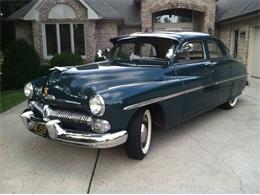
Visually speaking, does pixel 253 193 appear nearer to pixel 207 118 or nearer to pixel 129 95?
pixel 129 95

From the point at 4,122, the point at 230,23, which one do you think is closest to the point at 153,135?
the point at 4,122

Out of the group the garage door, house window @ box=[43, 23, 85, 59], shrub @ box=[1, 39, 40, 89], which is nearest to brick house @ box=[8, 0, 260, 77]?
house window @ box=[43, 23, 85, 59]

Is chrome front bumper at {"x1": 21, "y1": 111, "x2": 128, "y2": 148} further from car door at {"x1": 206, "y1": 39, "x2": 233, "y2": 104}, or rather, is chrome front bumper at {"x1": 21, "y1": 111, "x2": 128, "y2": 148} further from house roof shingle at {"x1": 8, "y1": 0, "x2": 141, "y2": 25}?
house roof shingle at {"x1": 8, "y1": 0, "x2": 141, "y2": 25}

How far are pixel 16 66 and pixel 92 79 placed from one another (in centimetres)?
848

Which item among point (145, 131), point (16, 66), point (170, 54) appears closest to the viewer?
point (145, 131)

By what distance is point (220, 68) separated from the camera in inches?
229

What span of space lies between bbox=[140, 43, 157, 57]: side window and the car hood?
0.58 meters

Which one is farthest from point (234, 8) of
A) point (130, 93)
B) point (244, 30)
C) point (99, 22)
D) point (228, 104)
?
point (130, 93)

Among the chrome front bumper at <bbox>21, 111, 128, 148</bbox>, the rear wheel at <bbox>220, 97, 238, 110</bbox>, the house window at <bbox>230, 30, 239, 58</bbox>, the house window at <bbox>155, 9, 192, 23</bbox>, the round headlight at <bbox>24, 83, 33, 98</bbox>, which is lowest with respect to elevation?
the rear wheel at <bbox>220, 97, 238, 110</bbox>

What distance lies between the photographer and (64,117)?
374cm

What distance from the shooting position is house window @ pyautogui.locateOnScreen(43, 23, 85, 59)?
561 inches

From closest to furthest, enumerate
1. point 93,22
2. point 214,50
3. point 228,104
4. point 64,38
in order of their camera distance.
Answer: point 214,50
point 228,104
point 93,22
point 64,38

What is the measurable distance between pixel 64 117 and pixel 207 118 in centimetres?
357

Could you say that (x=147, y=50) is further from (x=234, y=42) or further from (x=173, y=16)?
(x=173, y=16)
